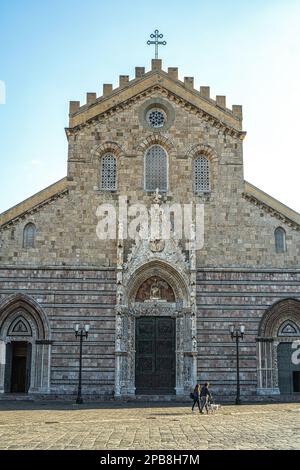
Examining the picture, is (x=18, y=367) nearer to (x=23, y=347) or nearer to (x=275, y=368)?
(x=23, y=347)

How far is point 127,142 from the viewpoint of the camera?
35.2 metres

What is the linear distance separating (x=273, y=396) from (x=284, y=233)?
8.87 metres

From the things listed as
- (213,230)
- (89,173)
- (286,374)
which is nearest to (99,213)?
(89,173)

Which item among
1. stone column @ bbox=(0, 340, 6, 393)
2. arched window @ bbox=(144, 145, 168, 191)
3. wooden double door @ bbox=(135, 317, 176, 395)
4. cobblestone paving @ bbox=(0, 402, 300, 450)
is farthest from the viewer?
arched window @ bbox=(144, 145, 168, 191)

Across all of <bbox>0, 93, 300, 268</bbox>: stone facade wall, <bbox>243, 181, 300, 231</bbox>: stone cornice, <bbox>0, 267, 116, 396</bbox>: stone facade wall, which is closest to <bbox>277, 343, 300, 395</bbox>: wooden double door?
<bbox>0, 93, 300, 268</bbox>: stone facade wall

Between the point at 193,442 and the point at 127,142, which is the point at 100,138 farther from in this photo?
the point at 193,442

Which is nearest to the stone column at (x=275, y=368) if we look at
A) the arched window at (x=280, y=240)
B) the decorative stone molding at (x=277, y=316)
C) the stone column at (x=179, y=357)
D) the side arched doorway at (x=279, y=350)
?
the side arched doorway at (x=279, y=350)

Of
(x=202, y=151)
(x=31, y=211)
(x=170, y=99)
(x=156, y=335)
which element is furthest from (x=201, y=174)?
(x=31, y=211)

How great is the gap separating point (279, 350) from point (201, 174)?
422 inches

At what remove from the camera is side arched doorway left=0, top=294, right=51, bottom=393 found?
3219cm

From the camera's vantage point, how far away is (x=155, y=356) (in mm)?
33219

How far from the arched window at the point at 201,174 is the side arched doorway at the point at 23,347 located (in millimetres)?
11215

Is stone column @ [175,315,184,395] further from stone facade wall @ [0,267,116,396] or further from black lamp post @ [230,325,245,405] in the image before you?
stone facade wall @ [0,267,116,396]

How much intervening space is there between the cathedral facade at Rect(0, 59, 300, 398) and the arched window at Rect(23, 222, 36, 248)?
8cm
